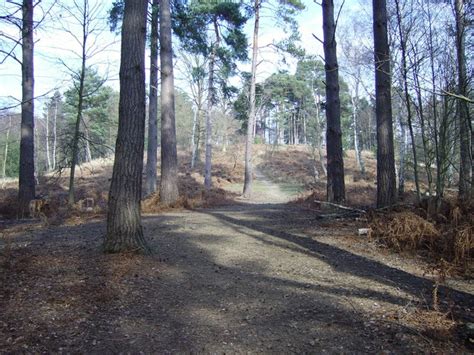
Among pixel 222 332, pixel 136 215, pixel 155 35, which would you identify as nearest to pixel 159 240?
pixel 136 215

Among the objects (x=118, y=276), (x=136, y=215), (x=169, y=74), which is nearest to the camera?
(x=118, y=276)

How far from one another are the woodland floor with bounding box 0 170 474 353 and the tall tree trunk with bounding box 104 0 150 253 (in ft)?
1.22

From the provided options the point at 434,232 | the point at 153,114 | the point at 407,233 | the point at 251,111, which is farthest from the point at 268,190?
the point at 434,232

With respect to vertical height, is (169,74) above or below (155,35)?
below

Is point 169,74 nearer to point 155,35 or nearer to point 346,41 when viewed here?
point 155,35

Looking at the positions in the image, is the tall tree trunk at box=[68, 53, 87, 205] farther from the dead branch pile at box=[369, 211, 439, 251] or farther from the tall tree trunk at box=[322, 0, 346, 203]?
the dead branch pile at box=[369, 211, 439, 251]

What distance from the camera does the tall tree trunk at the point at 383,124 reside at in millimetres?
8898

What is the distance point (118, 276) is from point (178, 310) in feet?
3.95

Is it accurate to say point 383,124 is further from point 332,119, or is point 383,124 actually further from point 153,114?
point 153,114

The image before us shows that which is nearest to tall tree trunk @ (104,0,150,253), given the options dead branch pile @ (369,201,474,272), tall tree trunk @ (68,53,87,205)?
dead branch pile @ (369,201,474,272)

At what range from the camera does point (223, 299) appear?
15.0ft

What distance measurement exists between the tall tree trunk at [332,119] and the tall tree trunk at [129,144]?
631 centimetres

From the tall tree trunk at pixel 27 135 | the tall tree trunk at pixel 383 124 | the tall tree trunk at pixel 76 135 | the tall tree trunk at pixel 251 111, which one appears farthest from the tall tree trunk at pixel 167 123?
the tall tree trunk at pixel 251 111

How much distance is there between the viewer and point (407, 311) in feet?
13.1
